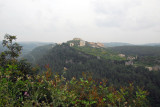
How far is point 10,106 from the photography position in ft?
7.75

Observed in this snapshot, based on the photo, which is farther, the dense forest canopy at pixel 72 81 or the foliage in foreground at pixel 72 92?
the foliage in foreground at pixel 72 92

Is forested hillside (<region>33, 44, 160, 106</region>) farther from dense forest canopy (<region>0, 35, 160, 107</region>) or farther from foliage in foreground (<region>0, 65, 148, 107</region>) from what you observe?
foliage in foreground (<region>0, 65, 148, 107</region>)

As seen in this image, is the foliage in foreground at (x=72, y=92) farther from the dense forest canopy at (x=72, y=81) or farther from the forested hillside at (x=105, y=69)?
the forested hillside at (x=105, y=69)

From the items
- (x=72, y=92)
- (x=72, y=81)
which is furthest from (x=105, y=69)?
(x=72, y=92)

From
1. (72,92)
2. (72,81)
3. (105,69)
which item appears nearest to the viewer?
(72,92)

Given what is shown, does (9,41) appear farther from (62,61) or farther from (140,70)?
(62,61)

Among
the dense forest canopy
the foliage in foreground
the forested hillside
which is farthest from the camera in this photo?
the forested hillside

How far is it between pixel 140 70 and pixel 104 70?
28.7m

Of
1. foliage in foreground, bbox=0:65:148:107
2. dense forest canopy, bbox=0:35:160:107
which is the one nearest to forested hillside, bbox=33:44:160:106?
dense forest canopy, bbox=0:35:160:107

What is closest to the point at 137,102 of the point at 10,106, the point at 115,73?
the point at 10,106

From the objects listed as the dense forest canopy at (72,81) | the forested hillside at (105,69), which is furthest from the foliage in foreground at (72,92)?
the forested hillside at (105,69)

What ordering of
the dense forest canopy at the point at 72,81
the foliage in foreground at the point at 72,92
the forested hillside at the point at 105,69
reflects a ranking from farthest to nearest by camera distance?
the forested hillside at the point at 105,69, the foliage in foreground at the point at 72,92, the dense forest canopy at the point at 72,81

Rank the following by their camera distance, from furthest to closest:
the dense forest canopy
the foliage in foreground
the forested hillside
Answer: the forested hillside < the foliage in foreground < the dense forest canopy

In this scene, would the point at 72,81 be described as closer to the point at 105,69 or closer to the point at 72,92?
the point at 72,92
